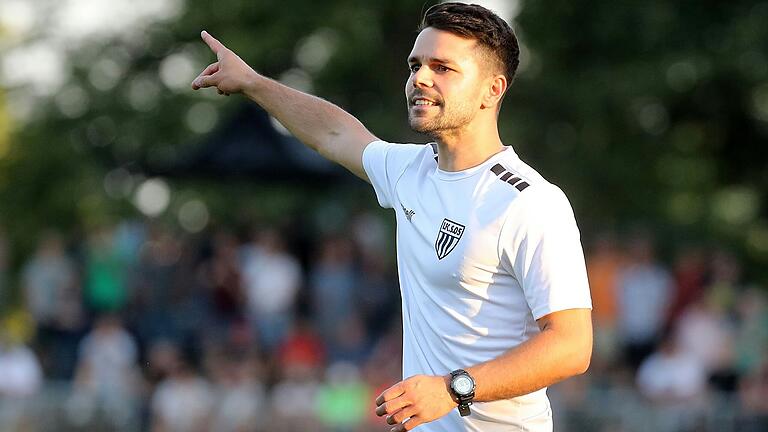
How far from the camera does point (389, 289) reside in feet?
47.4

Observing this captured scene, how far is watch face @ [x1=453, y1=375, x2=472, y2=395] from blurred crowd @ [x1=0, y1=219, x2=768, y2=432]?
8.53m

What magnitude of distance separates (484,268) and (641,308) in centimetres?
942

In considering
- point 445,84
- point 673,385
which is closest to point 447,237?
point 445,84

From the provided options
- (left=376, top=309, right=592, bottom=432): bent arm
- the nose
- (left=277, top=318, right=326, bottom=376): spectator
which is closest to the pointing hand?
the nose

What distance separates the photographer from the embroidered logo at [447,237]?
498 cm

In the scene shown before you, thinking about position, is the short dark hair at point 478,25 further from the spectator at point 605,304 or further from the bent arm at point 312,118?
the spectator at point 605,304

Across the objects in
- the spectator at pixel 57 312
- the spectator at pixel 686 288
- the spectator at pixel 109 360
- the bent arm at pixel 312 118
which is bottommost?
the bent arm at pixel 312 118

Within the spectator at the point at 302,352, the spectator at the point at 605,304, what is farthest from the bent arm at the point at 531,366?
the spectator at the point at 605,304

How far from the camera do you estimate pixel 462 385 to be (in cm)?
455

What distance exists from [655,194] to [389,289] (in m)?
10.6

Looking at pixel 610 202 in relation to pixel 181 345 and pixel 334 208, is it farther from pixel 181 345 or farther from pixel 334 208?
pixel 181 345

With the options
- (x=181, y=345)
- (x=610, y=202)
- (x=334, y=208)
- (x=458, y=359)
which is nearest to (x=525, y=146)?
(x=610, y=202)

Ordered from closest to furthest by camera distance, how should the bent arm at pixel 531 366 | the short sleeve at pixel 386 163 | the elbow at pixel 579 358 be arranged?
the bent arm at pixel 531 366 → the elbow at pixel 579 358 → the short sleeve at pixel 386 163

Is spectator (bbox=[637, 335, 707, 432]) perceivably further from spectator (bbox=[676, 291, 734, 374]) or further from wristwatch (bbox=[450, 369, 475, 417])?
wristwatch (bbox=[450, 369, 475, 417])
